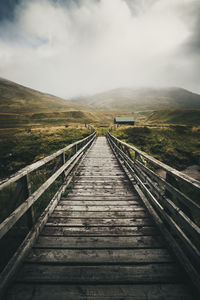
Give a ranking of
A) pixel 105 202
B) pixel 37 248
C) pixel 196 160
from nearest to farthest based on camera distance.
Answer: pixel 37 248 → pixel 105 202 → pixel 196 160

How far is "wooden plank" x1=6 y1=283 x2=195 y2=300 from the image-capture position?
5.61 ft

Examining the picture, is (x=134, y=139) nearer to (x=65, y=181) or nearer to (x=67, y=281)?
(x=65, y=181)

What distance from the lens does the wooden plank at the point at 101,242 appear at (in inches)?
95.2

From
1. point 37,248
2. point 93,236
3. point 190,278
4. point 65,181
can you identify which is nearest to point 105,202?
point 93,236

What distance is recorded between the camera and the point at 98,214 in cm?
330

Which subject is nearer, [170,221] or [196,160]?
[170,221]

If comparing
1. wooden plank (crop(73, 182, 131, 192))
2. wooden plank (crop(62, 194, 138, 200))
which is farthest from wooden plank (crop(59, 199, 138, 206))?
wooden plank (crop(73, 182, 131, 192))

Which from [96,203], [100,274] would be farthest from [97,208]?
[100,274]

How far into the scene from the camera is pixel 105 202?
3.80 meters

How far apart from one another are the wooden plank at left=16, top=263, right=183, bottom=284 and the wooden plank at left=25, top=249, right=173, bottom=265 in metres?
0.08

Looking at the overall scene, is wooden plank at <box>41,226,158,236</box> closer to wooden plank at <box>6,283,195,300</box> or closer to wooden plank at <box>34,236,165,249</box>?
wooden plank at <box>34,236,165,249</box>

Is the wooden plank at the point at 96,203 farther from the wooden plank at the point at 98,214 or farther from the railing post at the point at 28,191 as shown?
the railing post at the point at 28,191

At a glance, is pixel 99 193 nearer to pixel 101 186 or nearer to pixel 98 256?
pixel 101 186

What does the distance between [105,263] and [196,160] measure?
56.8 feet
